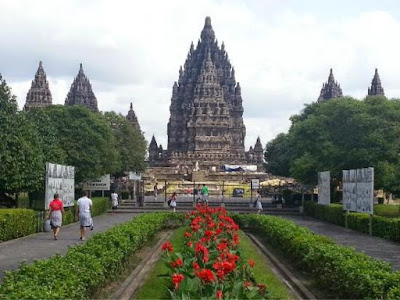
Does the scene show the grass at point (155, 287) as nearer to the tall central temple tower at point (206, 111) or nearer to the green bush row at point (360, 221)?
the green bush row at point (360, 221)

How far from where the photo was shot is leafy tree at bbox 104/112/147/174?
7094cm

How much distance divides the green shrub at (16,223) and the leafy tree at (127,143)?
43.7 meters

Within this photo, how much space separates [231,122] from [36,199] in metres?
89.1

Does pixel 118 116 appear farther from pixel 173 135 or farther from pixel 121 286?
pixel 121 286

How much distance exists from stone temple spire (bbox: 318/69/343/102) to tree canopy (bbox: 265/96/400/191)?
76.8 m

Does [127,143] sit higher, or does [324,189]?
[127,143]

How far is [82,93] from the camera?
121 m

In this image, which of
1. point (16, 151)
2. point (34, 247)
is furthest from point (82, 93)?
point (34, 247)

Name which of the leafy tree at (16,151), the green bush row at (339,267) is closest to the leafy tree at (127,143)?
the leafy tree at (16,151)

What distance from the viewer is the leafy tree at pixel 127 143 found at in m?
70.9

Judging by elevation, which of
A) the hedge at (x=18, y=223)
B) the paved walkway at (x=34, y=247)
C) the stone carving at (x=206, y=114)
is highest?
the stone carving at (x=206, y=114)

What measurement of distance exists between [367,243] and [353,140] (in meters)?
18.3

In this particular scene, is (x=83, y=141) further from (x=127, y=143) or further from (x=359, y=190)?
(x=127, y=143)

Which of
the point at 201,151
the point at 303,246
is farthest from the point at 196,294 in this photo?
the point at 201,151
